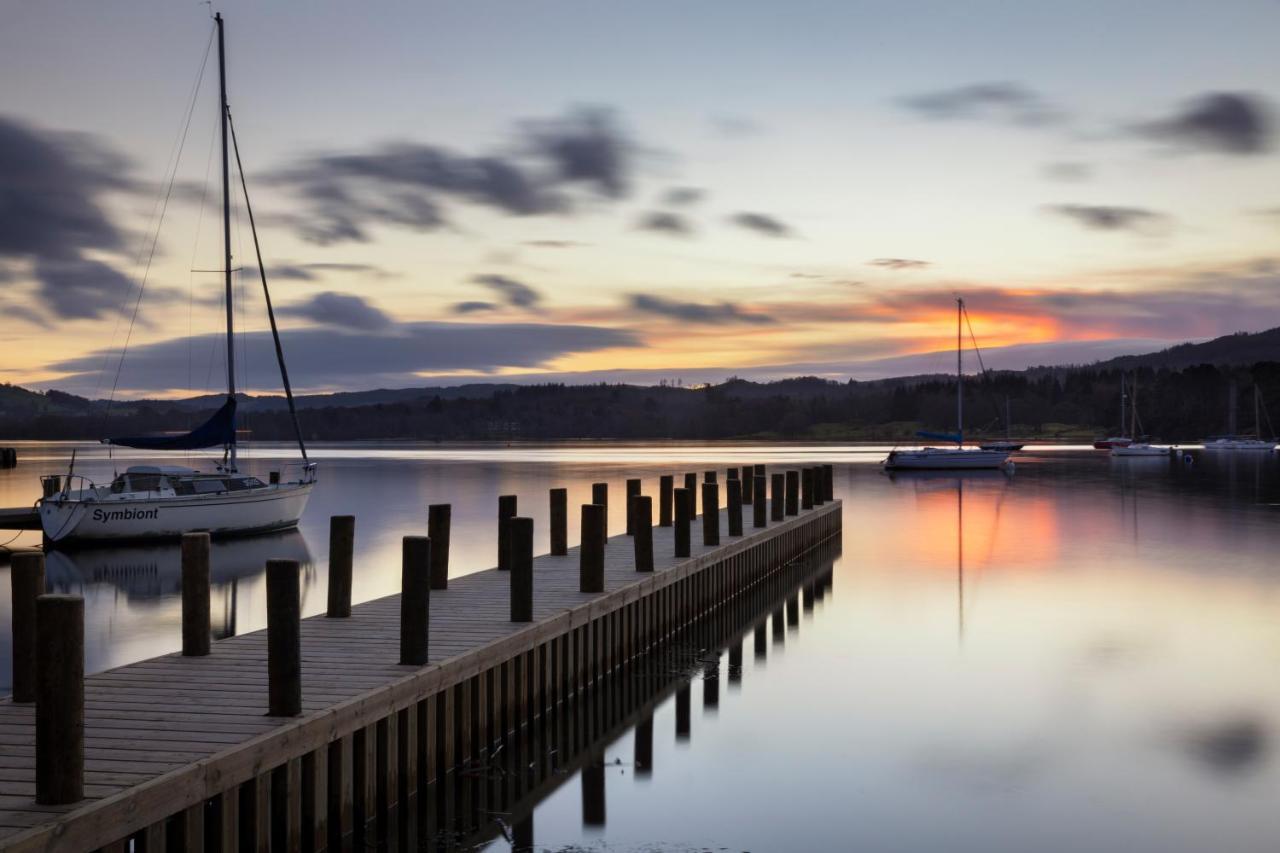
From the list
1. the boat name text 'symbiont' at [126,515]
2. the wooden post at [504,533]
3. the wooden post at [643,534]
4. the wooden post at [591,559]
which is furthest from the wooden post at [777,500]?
the boat name text 'symbiont' at [126,515]

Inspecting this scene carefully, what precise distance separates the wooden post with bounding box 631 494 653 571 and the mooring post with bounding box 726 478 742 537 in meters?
6.85

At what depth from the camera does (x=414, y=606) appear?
34.8ft

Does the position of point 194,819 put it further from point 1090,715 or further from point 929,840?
point 1090,715

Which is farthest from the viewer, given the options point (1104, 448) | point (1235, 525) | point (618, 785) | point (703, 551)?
point (1104, 448)

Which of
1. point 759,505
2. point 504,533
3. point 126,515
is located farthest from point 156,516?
point 504,533

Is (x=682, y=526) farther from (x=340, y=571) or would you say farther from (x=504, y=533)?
(x=340, y=571)

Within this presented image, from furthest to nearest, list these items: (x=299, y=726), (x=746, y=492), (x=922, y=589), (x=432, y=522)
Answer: (x=746, y=492) < (x=922, y=589) < (x=432, y=522) < (x=299, y=726)

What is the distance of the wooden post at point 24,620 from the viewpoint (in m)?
9.27

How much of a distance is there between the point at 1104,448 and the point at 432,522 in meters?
148

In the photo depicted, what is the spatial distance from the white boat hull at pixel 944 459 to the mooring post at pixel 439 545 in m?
64.5

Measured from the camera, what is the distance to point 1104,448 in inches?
5925

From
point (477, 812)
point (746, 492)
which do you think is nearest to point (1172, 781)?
point (477, 812)

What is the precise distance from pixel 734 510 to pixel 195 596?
53.2 feet

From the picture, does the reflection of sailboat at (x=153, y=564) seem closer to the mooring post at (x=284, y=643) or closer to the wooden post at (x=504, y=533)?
the wooden post at (x=504, y=533)
